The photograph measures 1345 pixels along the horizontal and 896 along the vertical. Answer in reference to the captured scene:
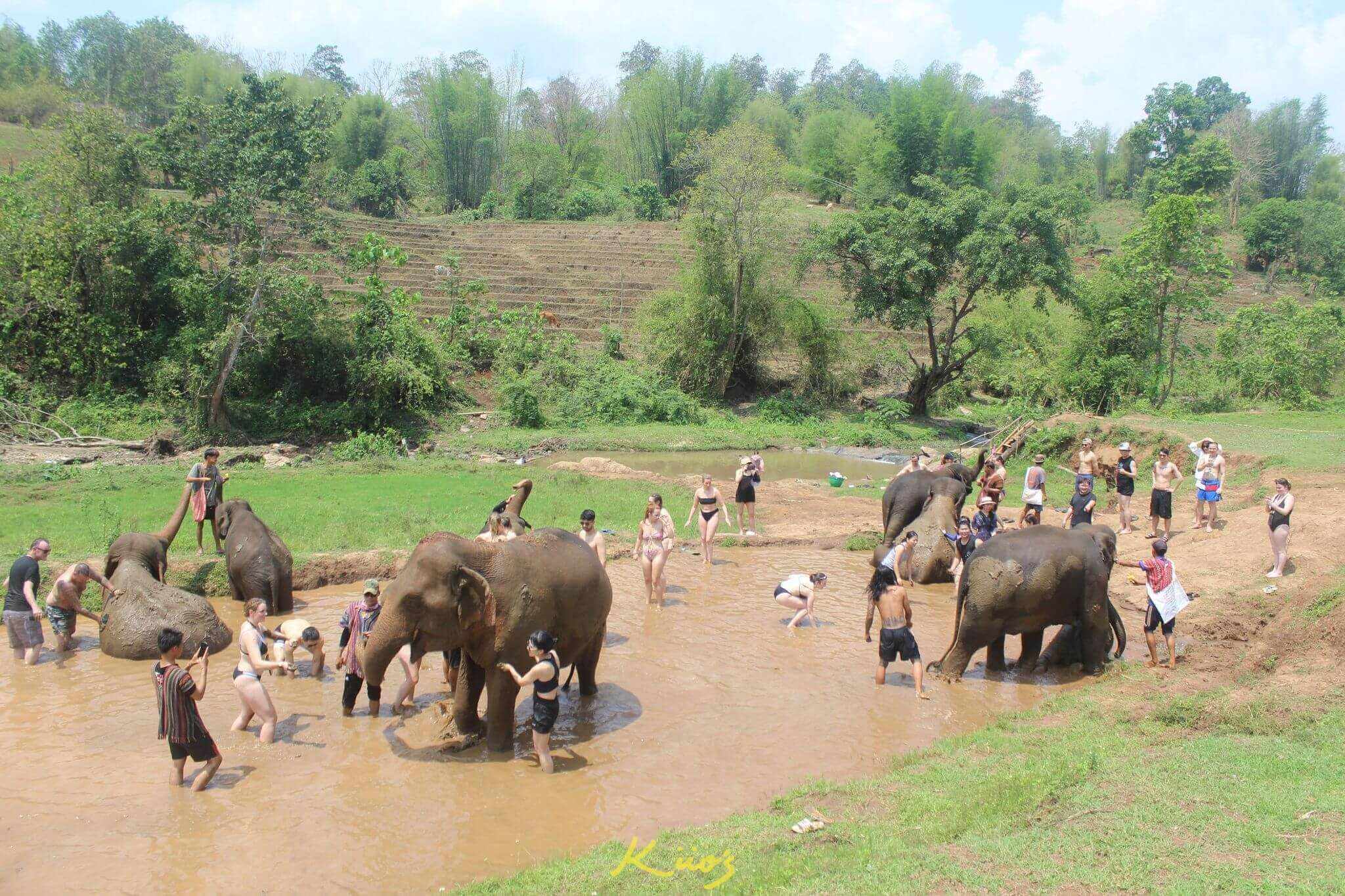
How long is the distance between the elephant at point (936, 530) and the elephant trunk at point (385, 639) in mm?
8603

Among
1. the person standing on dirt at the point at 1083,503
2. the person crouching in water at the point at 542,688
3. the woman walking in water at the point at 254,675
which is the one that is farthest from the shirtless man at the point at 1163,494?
the woman walking in water at the point at 254,675

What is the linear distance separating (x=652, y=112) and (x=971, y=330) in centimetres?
5019

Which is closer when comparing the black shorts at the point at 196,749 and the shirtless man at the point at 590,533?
the black shorts at the point at 196,749

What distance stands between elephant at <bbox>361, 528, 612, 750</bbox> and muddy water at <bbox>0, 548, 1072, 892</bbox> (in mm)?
668

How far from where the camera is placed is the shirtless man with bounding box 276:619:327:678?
10016 mm

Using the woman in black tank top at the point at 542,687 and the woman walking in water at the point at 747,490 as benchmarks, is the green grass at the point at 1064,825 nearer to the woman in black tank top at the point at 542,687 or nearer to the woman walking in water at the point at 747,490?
the woman in black tank top at the point at 542,687

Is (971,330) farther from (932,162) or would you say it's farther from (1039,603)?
(1039,603)

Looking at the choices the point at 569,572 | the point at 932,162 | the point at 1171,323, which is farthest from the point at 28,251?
the point at 932,162

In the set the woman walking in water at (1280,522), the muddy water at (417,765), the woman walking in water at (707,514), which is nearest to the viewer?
the muddy water at (417,765)

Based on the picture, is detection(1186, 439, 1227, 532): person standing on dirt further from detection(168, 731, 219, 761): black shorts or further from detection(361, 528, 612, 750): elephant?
detection(168, 731, 219, 761): black shorts

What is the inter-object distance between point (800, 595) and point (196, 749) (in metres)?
7.65

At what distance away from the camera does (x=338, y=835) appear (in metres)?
7.07

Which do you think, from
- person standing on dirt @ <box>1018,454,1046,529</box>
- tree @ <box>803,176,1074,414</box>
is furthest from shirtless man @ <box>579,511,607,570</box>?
tree @ <box>803,176,1074,414</box>

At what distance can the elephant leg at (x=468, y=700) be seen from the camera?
28.6 feet
